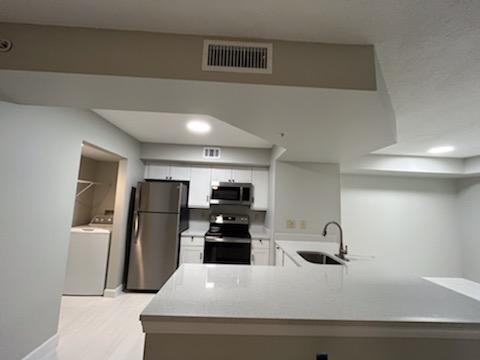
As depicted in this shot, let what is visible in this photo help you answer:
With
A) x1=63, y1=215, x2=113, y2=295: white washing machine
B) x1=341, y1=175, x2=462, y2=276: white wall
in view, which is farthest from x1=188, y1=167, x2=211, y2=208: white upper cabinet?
x1=341, y1=175, x2=462, y2=276: white wall

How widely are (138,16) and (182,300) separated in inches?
53.8

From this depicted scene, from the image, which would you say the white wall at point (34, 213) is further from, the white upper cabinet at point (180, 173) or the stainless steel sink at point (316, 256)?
the stainless steel sink at point (316, 256)

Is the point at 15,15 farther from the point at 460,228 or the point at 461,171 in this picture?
the point at 460,228

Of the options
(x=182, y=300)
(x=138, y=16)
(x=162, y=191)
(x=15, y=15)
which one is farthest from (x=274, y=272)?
(x=162, y=191)

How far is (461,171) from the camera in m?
3.62

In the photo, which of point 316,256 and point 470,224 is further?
point 470,224

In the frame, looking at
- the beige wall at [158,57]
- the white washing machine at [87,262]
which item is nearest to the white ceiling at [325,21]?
the beige wall at [158,57]

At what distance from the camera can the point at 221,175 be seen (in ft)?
12.5

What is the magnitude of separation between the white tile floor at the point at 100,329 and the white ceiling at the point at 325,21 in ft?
8.23

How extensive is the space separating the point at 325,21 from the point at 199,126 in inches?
76.1

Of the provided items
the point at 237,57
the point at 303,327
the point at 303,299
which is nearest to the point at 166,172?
the point at 237,57

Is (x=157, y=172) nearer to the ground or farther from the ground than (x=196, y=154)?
nearer to the ground

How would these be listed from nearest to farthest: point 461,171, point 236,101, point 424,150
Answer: point 236,101
point 424,150
point 461,171

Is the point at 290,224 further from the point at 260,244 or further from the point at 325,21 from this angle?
the point at 325,21
